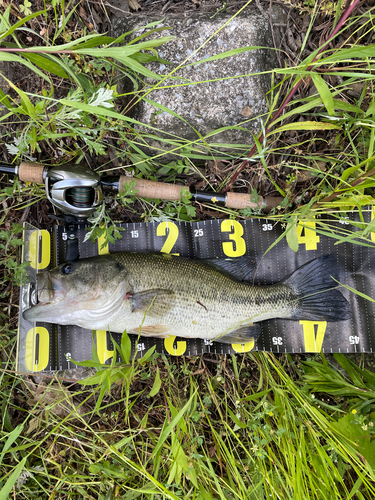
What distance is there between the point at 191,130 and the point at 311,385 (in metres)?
2.61

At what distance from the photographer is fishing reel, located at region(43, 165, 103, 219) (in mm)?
2637

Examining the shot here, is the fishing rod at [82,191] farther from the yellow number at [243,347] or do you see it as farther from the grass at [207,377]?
the yellow number at [243,347]

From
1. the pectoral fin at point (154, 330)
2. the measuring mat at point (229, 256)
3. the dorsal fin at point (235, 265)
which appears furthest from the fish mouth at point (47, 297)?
the dorsal fin at point (235, 265)

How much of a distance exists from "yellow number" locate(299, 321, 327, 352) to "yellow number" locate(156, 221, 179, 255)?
1440 millimetres

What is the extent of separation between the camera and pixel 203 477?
2.67m

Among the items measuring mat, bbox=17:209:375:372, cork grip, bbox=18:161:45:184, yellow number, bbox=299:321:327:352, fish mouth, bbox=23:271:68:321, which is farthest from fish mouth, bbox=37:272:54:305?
yellow number, bbox=299:321:327:352

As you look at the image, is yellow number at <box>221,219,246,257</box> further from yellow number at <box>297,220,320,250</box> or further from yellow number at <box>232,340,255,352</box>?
yellow number at <box>232,340,255,352</box>

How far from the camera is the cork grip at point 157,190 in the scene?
2.92m

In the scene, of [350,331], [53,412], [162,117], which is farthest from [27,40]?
[350,331]

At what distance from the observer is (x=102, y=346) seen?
10.1ft

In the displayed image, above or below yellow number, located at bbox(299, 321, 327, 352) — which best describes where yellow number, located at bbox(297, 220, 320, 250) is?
above

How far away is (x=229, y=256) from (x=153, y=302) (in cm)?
90

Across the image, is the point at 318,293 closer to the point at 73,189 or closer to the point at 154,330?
the point at 154,330

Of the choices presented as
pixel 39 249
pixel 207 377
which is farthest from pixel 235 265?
pixel 39 249
